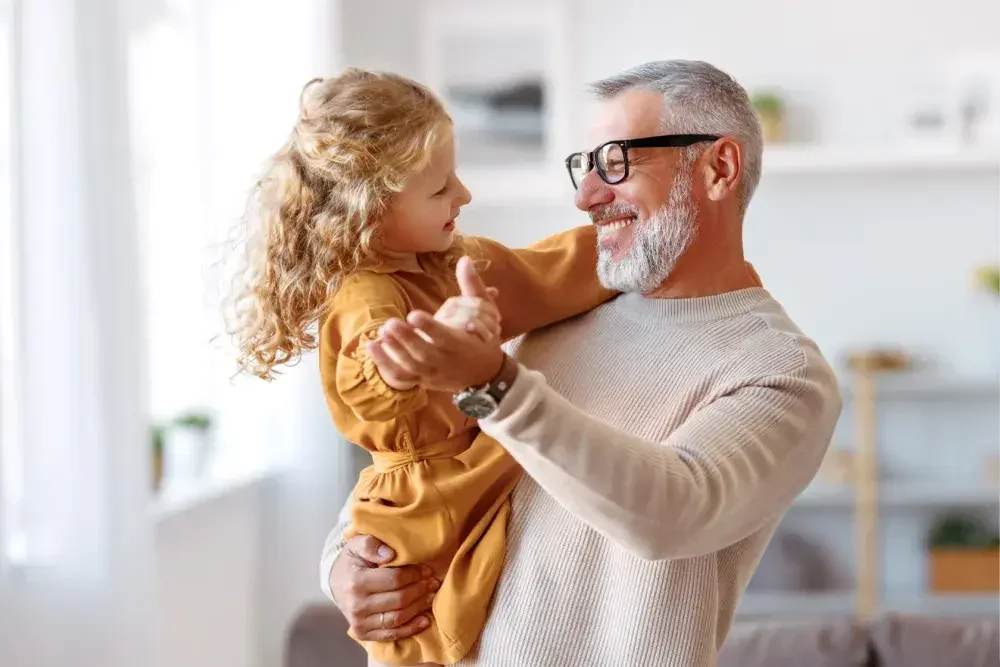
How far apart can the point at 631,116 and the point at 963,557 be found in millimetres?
4082

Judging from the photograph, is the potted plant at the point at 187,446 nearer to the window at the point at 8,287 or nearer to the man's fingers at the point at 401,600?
the window at the point at 8,287

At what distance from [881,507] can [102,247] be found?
3965 millimetres

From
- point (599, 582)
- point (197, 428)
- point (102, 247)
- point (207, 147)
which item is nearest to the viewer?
point (599, 582)

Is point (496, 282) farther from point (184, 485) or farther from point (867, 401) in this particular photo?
point (867, 401)

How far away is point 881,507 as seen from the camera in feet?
17.6

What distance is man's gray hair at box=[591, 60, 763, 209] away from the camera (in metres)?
1.62

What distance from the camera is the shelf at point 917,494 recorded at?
5008mm

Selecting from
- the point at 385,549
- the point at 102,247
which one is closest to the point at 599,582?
the point at 385,549

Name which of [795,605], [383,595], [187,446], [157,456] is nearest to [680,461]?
[383,595]

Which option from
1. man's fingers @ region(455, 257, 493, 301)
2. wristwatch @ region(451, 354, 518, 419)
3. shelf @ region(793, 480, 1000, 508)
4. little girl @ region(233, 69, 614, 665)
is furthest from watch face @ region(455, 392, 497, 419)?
shelf @ region(793, 480, 1000, 508)

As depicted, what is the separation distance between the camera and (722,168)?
164 centimetres

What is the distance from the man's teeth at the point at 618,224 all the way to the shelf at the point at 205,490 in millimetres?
1922

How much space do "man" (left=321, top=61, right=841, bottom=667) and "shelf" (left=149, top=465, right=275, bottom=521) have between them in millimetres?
1869

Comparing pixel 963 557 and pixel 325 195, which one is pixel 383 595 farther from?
pixel 963 557
